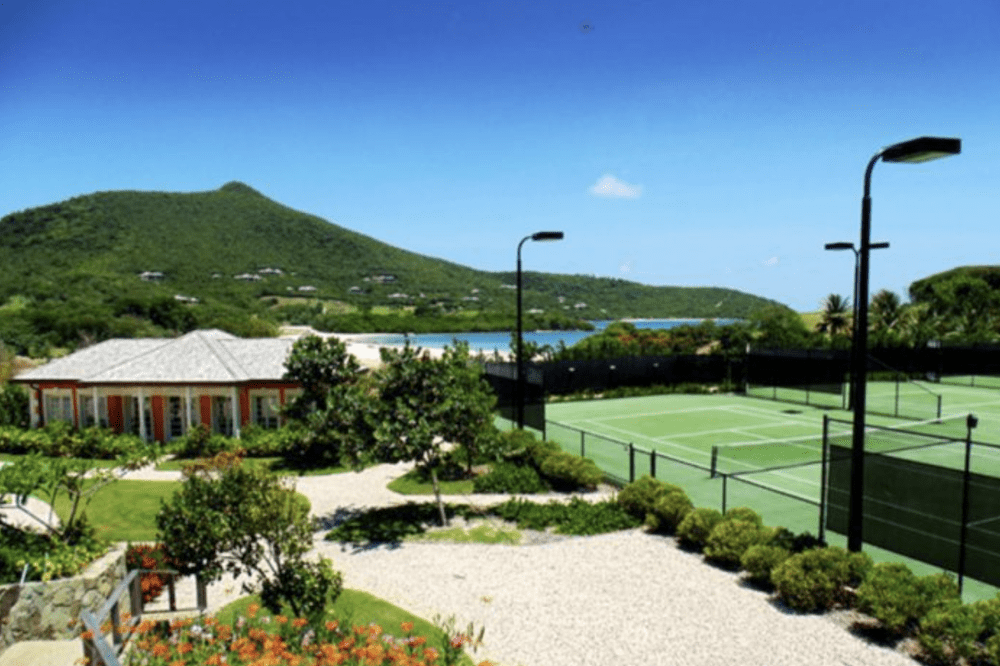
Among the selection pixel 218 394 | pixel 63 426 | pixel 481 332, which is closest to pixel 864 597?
pixel 218 394

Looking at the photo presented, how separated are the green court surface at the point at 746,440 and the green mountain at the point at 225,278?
44511 millimetres

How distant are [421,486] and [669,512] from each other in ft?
25.3

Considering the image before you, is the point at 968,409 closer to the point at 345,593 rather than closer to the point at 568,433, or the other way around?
the point at 568,433

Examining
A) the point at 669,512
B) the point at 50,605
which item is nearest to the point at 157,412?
the point at 50,605

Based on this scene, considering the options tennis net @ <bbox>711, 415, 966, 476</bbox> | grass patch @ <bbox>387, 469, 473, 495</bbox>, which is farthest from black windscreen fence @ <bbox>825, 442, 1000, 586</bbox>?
grass patch @ <bbox>387, 469, 473, 495</bbox>

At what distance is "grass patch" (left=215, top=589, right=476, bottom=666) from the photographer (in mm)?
9625

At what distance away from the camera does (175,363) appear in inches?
1069

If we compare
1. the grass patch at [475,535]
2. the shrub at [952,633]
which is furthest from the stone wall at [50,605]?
the shrub at [952,633]

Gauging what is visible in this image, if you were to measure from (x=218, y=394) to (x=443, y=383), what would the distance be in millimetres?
15382

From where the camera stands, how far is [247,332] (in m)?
63.4

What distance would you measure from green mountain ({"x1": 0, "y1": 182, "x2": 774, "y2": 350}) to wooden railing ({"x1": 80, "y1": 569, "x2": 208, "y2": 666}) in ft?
188

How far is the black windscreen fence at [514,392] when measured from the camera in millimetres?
23892

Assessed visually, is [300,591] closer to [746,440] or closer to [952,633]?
[952,633]

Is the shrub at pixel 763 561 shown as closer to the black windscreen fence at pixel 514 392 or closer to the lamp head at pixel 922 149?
the lamp head at pixel 922 149
